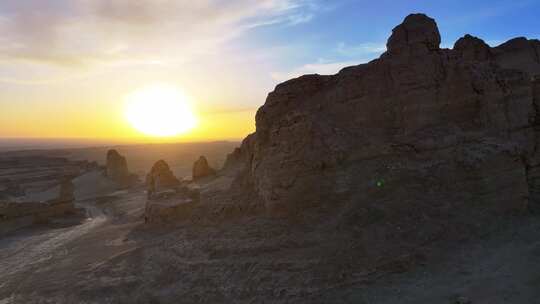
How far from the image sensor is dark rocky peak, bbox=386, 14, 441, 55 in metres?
15.7

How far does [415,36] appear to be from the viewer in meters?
15.8

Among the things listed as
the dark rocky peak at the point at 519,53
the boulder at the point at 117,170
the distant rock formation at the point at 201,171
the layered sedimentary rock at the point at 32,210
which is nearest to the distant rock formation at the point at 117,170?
the boulder at the point at 117,170

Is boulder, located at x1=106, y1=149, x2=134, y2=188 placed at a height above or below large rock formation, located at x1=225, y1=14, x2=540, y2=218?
below

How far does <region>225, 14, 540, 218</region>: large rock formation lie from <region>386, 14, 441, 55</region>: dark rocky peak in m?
0.04

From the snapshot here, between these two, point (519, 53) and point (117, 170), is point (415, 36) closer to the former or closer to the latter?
point (519, 53)

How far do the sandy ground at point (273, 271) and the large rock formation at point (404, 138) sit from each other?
1.27 m

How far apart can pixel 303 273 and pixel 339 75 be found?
7876 millimetres

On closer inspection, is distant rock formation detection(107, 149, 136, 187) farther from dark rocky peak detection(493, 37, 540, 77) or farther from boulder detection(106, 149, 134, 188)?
dark rocky peak detection(493, 37, 540, 77)

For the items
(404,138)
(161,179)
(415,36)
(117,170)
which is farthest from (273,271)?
(117,170)

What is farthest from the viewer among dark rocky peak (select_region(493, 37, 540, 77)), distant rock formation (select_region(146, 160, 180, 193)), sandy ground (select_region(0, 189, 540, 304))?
distant rock formation (select_region(146, 160, 180, 193))

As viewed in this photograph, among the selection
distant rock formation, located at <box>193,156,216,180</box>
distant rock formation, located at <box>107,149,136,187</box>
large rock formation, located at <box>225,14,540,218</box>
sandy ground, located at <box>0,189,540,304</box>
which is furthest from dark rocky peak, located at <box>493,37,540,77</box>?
distant rock formation, located at <box>107,149,136,187</box>

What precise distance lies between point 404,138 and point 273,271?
6.44 metres

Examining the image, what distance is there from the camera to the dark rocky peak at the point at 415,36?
617 inches

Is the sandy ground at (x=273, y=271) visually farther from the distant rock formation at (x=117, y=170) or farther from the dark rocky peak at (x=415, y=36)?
the distant rock formation at (x=117, y=170)
